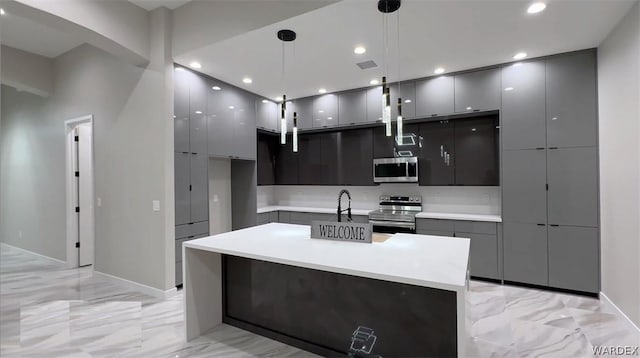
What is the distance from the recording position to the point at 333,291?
7.39 feet

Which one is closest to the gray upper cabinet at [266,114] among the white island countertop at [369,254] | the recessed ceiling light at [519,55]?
the white island countertop at [369,254]

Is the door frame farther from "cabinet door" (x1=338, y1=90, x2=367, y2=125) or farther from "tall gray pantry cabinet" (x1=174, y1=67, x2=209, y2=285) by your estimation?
"cabinet door" (x1=338, y1=90, x2=367, y2=125)

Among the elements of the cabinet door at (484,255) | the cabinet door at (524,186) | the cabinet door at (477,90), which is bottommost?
the cabinet door at (484,255)

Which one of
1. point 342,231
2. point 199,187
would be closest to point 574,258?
point 342,231

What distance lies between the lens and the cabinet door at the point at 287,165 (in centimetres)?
566

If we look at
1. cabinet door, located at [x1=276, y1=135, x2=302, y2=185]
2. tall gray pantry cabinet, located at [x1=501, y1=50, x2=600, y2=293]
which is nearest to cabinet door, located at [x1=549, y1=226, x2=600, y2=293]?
tall gray pantry cabinet, located at [x1=501, y1=50, x2=600, y2=293]

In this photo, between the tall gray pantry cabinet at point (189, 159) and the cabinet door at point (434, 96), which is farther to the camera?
the cabinet door at point (434, 96)

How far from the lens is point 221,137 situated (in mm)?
4340

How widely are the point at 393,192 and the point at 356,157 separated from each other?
852mm

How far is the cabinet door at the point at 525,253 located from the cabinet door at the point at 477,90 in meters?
1.57

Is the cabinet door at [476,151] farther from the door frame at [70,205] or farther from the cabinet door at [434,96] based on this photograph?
the door frame at [70,205]

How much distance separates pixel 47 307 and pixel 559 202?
19.3 ft

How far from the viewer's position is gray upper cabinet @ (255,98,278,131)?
16.8 ft

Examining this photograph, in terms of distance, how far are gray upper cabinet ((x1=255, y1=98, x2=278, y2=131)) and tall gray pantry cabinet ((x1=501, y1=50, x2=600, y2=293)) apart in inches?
142
